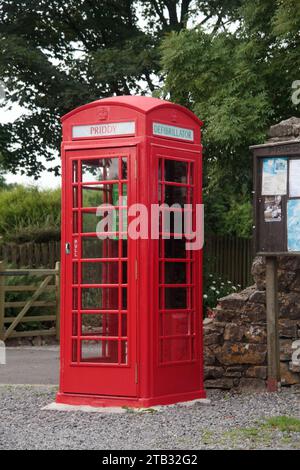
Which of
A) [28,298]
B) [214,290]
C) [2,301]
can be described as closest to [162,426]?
[2,301]

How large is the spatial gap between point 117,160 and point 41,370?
4518 millimetres

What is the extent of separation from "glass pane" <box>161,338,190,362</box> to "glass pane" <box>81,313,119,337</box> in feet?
1.49

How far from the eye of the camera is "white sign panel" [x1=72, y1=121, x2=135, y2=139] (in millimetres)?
8625

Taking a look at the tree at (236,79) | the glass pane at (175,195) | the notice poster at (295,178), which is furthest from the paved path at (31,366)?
the tree at (236,79)

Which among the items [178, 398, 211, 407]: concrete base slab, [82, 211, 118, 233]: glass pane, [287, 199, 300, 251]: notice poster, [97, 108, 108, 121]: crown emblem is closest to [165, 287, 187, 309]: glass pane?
[82, 211, 118, 233]: glass pane

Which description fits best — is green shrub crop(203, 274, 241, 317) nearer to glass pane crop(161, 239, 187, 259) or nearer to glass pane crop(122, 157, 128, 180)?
glass pane crop(161, 239, 187, 259)

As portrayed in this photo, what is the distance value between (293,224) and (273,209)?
0.27 m

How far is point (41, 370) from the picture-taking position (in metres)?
12.3

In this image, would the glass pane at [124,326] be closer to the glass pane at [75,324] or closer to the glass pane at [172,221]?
the glass pane at [75,324]

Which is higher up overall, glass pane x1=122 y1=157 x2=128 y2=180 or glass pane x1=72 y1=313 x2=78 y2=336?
glass pane x1=122 y1=157 x2=128 y2=180

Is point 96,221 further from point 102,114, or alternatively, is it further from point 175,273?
point 102,114

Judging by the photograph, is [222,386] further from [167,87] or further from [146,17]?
[146,17]

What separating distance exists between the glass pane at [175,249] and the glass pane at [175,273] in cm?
8
